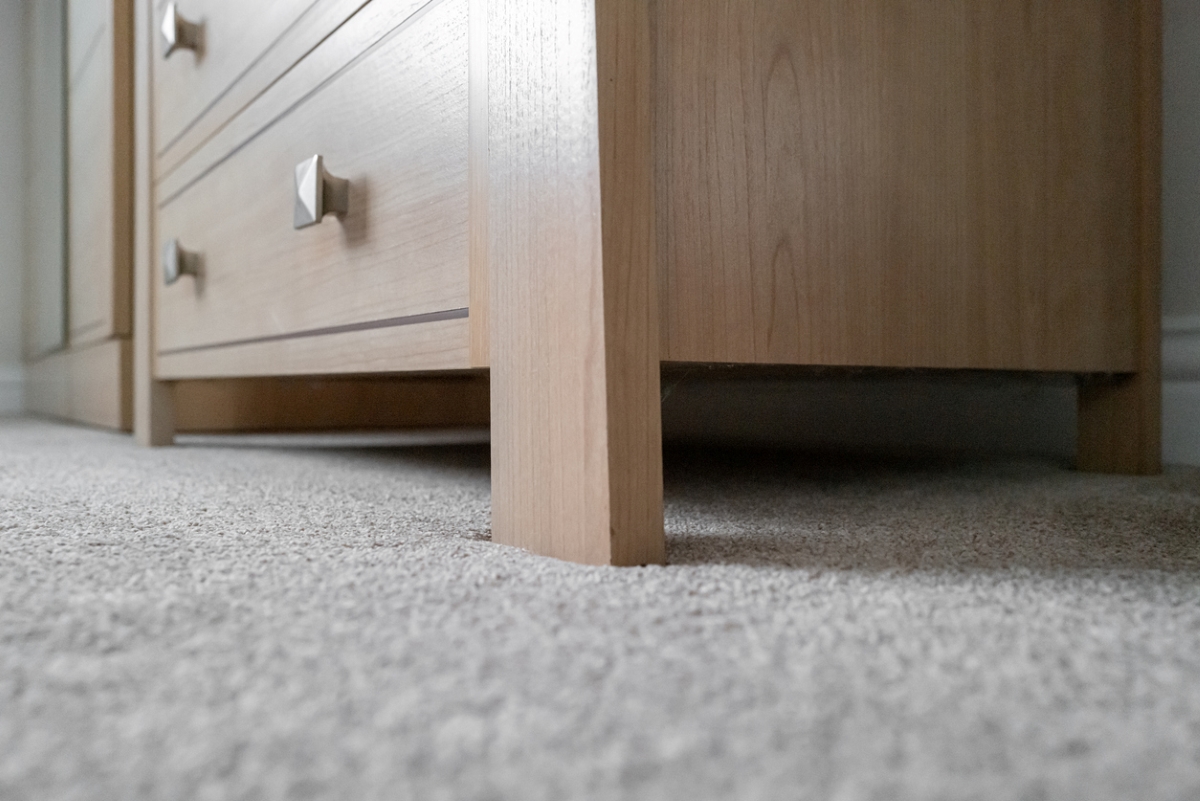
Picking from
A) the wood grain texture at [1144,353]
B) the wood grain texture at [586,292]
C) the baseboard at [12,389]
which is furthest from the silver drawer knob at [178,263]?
the baseboard at [12,389]

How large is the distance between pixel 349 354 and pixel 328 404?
1102 millimetres

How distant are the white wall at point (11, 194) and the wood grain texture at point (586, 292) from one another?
2635mm

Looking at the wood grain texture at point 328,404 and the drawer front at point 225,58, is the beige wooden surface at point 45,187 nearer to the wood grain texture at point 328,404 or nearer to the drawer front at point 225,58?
the wood grain texture at point 328,404

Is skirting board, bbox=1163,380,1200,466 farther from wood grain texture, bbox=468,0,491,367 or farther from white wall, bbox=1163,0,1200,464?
wood grain texture, bbox=468,0,491,367

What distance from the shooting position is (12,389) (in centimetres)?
259

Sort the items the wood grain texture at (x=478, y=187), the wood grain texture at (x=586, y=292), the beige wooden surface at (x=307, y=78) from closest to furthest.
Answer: the wood grain texture at (x=586, y=292) → the wood grain texture at (x=478, y=187) → the beige wooden surface at (x=307, y=78)

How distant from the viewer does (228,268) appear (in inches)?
38.9

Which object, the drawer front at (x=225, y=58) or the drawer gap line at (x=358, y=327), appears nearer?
the drawer gap line at (x=358, y=327)

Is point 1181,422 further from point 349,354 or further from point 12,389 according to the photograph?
point 12,389

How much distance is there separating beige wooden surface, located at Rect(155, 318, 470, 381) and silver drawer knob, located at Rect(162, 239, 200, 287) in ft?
0.29

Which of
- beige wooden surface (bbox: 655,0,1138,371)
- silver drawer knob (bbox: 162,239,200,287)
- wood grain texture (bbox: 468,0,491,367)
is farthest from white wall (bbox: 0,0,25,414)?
beige wooden surface (bbox: 655,0,1138,371)

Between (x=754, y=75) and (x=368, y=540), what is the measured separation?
1.06 ft

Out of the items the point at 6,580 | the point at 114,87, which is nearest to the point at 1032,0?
the point at 6,580

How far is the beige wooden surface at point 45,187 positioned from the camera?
196 cm
